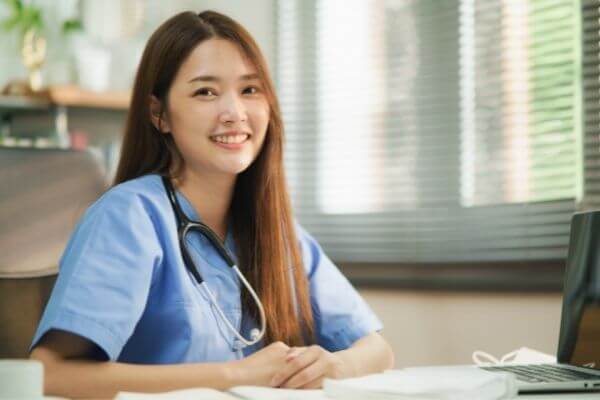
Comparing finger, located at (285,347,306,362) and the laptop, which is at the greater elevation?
the laptop

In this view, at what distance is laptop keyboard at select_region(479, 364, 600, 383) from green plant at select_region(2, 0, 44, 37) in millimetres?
2615

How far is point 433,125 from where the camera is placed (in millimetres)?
2629

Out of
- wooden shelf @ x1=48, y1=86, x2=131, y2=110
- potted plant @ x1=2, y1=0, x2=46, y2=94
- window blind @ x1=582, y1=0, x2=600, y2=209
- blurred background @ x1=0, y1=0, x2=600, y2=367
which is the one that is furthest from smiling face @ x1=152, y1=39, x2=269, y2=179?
potted plant @ x1=2, y1=0, x2=46, y2=94

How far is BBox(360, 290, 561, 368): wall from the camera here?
2.24 meters

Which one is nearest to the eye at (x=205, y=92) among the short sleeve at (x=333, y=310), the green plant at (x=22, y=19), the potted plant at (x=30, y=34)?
the short sleeve at (x=333, y=310)

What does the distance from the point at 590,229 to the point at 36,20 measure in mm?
2606

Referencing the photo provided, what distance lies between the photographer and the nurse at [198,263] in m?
1.25

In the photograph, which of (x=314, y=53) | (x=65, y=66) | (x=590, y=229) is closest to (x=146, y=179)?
(x=590, y=229)

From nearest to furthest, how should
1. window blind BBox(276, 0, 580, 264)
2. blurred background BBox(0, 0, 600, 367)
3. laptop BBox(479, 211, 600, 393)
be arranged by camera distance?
1. laptop BBox(479, 211, 600, 393)
2. blurred background BBox(0, 0, 600, 367)
3. window blind BBox(276, 0, 580, 264)

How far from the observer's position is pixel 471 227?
2.50 metres

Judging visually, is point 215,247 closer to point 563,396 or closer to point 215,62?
point 215,62

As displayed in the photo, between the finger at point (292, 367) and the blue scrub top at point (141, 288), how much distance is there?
186mm

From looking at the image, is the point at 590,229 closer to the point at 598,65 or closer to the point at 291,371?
the point at 291,371

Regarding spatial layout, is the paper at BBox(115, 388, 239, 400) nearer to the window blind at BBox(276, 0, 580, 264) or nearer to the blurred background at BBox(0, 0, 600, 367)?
the blurred background at BBox(0, 0, 600, 367)
